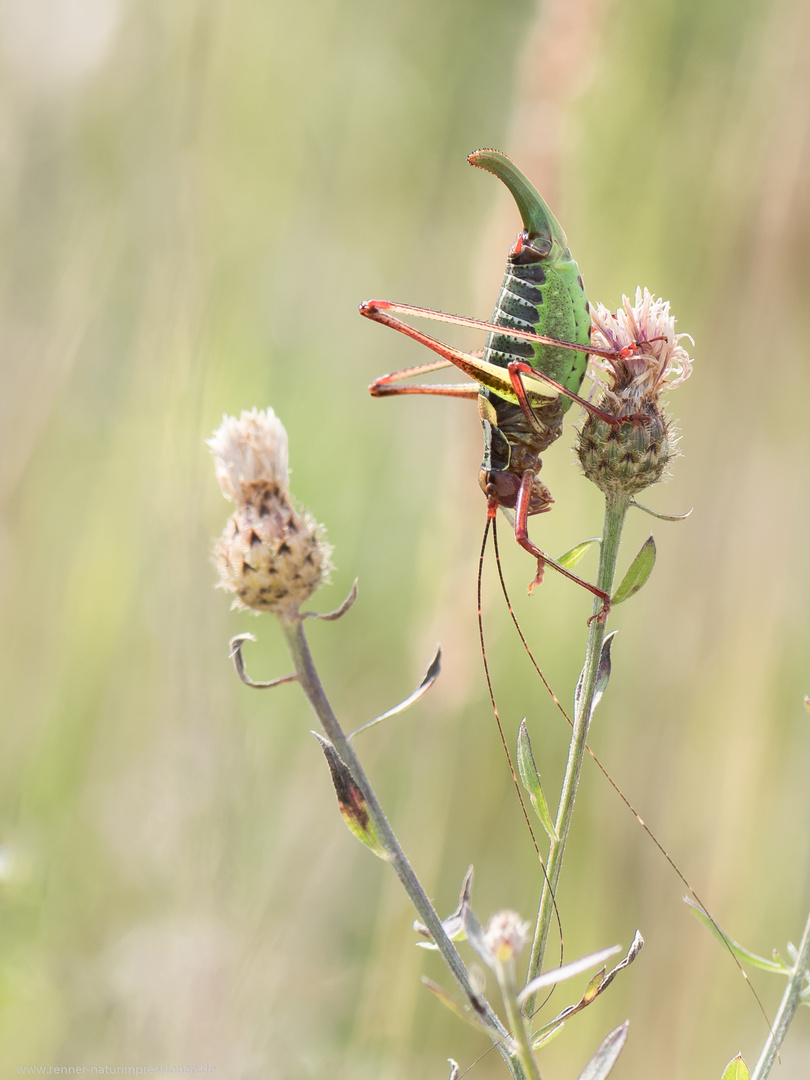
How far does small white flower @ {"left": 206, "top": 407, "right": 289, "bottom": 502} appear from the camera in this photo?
73.0 inches

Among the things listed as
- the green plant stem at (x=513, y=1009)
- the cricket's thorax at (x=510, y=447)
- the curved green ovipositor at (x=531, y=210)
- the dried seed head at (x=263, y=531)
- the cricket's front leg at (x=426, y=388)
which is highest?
the curved green ovipositor at (x=531, y=210)

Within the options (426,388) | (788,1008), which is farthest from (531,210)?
(788,1008)

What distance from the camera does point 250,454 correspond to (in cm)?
187

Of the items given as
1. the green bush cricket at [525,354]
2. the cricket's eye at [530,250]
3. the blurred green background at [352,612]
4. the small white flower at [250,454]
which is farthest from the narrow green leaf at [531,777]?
the cricket's eye at [530,250]

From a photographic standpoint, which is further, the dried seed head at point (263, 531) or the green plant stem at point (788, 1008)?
the dried seed head at point (263, 531)

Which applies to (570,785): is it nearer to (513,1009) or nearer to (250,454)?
(513,1009)

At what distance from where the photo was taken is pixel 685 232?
14.9 ft

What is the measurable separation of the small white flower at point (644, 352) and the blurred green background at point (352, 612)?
111 centimetres

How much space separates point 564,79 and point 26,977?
3363 mm

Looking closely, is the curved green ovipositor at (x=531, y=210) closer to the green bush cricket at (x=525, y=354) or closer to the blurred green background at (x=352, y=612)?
the green bush cricket at (x=525, y=354)

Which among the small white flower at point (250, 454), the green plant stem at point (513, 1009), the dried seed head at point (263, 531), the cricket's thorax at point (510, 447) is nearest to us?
the green plant stem at point (513, 1009)

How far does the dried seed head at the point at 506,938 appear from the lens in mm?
1242

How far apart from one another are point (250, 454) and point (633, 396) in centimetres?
86

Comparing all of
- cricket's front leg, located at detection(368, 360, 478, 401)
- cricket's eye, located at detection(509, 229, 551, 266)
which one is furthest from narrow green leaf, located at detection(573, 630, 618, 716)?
cricket's eye, located at detection(509, 229, 551, 266)
